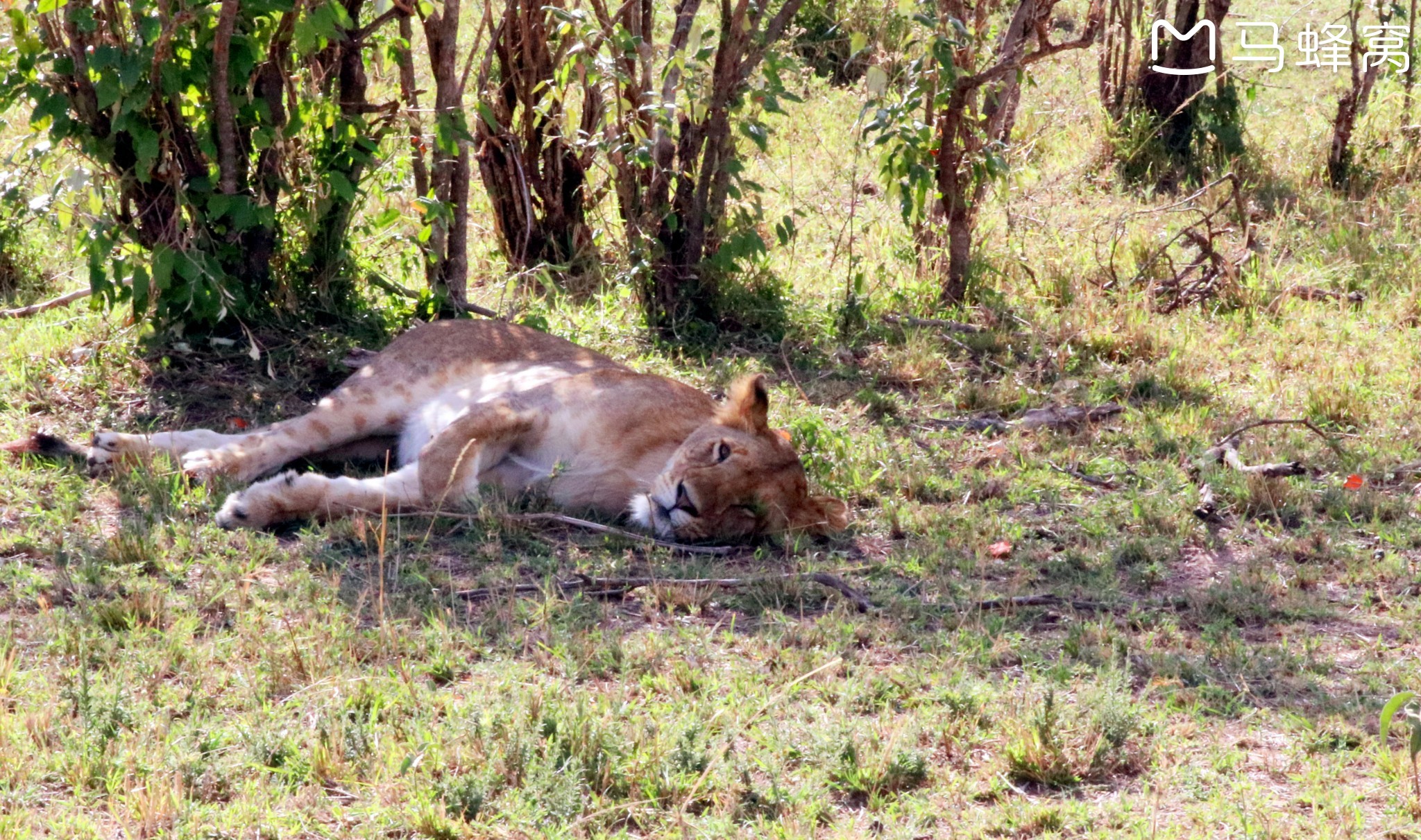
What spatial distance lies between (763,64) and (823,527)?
2.68 metres

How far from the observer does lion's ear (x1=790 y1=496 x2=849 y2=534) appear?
4.98m

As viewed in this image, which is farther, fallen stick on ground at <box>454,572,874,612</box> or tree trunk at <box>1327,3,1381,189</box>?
tree trunk at <box>1327,3,1381,189</box>

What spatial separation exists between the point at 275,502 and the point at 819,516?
1821mm

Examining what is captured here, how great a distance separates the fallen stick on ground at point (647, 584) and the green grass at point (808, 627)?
6 centimetres

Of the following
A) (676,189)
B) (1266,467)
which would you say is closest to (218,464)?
(676,189)

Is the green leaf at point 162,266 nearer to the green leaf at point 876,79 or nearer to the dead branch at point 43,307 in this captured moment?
the dead branch at point 43,307

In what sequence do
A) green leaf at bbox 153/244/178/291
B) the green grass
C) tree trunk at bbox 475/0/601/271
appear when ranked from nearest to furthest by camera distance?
the green grass → green leaf at bbox 153/244/178/291 → tree trunk at bbox 475/0/601/271

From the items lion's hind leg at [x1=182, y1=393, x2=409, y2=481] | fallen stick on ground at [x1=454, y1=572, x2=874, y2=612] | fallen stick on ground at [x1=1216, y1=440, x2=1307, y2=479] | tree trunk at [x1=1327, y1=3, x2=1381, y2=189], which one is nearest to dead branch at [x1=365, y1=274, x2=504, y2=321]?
lion's hind leg at [x1=182, y1=393, x2=409, y2=481]

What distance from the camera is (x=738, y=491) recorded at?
4.89 m

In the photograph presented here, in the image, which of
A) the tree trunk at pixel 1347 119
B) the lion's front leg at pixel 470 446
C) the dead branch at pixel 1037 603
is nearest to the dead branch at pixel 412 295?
the lion's front leg at pixel 470 446

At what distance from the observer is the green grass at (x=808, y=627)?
10.5 ft

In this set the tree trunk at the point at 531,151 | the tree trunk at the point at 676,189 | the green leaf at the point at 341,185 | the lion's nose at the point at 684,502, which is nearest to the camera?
the lion's nose at the point at 684,502

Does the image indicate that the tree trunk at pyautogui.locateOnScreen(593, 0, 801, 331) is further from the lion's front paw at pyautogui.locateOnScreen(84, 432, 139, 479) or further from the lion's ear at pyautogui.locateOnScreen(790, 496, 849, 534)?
the lion's front paw at pyautogui.locateOnScreen(84, 432, 139, 479)

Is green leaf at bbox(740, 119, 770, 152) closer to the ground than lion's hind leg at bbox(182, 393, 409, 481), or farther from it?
farther from it
